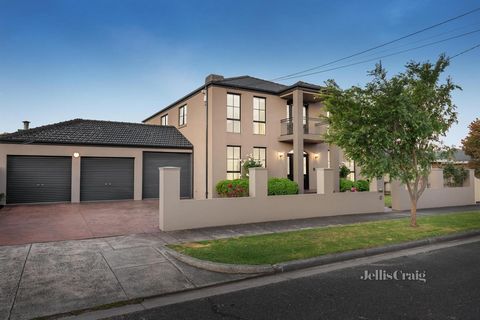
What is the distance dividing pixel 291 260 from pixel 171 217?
4.60 metres

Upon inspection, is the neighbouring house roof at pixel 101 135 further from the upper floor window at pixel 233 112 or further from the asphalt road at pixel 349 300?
the asphalt road at pixel 349 300

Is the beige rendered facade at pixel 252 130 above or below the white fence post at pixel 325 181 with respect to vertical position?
above

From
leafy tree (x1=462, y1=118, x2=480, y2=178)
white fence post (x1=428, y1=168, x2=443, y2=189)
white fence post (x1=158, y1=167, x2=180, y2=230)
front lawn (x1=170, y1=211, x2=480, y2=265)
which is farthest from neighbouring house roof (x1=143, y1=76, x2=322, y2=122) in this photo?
leafy tree (x1=462, y1=118, x2=480, y2=178)

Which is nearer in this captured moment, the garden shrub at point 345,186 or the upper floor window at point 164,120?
the garden shrub at point 345,186

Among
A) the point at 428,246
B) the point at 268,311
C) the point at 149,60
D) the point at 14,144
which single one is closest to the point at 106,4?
the point at 149,60

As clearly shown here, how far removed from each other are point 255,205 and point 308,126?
378 inches

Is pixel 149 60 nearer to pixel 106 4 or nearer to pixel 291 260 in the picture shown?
pixel 106 4

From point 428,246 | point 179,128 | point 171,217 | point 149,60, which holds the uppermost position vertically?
point 149,60

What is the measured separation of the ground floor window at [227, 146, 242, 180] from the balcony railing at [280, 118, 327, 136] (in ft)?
10.8

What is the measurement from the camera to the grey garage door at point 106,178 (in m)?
16.8

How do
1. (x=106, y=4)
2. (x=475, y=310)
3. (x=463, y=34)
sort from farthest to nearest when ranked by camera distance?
(x=106, y=4) → (x=463, y=34) → (x=475, y=310)

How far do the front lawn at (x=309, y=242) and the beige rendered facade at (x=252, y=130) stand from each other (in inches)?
288

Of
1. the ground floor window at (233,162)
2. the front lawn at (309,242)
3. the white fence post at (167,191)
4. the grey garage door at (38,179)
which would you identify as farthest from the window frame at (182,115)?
the front lawn at (309,242)

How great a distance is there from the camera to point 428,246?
8.13 metres
